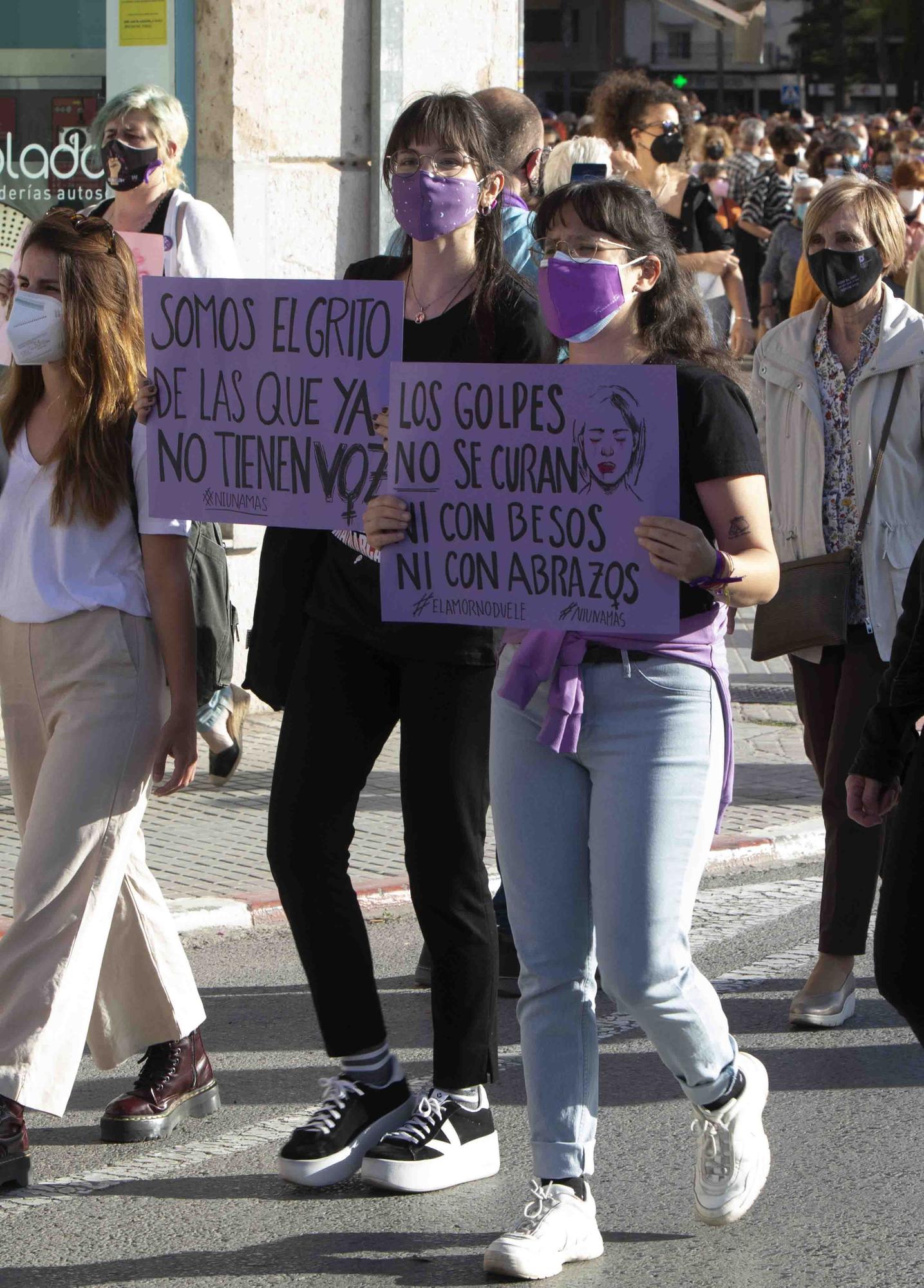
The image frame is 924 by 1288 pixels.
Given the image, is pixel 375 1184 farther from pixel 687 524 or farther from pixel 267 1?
pixel 267 1

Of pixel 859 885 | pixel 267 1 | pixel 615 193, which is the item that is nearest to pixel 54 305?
pixel 615 193

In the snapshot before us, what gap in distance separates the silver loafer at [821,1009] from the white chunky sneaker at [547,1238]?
Answer: 1578mm

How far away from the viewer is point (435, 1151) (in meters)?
3.96

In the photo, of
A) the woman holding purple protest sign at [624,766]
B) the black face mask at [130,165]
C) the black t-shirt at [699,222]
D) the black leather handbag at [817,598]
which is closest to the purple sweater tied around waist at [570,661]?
the woman holding purple protest sign at [624,766]

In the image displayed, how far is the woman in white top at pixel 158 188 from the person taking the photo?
657cm

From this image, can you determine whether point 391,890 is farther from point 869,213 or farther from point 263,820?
point 869,213

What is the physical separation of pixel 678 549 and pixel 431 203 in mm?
985

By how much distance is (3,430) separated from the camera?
422 centimetres

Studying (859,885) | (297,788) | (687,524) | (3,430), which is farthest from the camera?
(859,885)

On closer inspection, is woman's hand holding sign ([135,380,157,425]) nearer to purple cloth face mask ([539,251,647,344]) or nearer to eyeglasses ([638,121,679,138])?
purple cloth face mask ([539,251,647,344])

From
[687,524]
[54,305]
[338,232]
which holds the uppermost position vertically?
[338,232]

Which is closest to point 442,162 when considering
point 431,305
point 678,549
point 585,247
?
point 431,305

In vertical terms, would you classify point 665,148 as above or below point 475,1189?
above

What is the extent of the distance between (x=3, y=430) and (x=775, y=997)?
2.57 m
